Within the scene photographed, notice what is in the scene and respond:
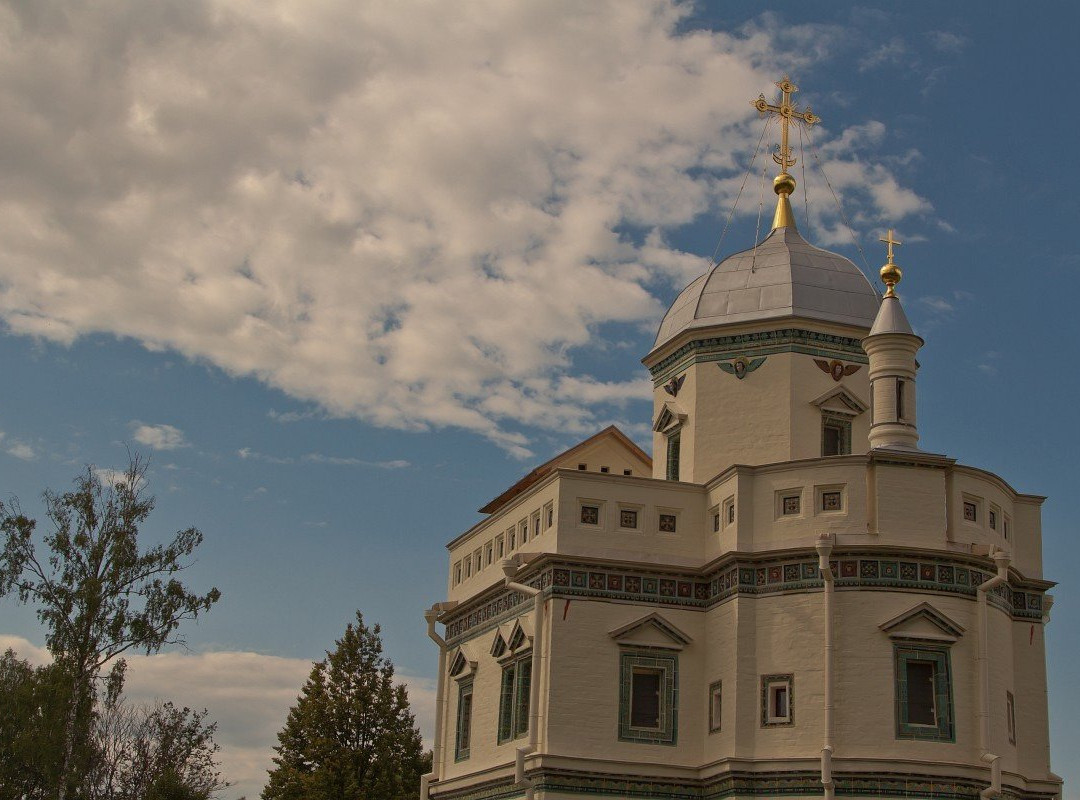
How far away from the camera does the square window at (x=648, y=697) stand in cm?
2661

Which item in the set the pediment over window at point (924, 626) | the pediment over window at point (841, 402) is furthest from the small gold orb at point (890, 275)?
the pediment over window at point (924, 626)

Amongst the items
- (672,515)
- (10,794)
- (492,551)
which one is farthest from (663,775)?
(10,794)

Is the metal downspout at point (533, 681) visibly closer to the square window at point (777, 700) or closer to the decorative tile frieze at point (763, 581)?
the decorative tile frieze at point (763, 581)

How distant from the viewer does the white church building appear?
2495cm

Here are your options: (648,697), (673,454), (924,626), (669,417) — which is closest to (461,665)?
(648,697)

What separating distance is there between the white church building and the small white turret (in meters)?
0.04

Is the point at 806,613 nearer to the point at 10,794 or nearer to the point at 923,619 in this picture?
the point at 923,619

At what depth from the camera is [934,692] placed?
25.1m

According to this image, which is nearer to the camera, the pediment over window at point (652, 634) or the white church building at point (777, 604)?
the white church building at point (777, 604)

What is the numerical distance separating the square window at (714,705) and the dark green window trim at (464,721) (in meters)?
6.12

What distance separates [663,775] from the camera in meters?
26.3

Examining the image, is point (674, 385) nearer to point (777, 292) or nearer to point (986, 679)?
point (777, 292)

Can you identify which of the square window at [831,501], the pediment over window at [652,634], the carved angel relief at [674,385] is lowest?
the pediment over window at [652,634]

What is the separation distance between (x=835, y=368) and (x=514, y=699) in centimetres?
911
